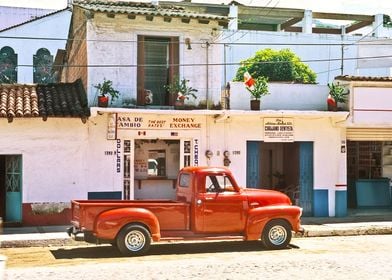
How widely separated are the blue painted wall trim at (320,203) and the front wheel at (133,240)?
8.21m

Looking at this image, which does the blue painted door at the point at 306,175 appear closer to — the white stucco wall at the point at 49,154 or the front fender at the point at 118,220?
the white stucco wall at the point at 49,154

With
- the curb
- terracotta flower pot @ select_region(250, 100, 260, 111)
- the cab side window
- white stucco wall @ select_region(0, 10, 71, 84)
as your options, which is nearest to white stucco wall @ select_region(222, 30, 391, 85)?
white stucco wall @ select_region(0, 10, 71, 84)

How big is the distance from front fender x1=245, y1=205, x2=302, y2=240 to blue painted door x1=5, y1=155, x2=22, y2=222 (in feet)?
22.2

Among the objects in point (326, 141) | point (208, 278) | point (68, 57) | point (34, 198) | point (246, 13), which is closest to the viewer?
point (208, 278)

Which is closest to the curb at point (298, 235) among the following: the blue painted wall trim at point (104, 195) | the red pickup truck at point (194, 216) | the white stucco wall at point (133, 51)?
the red pickup truck at point (194, 216)

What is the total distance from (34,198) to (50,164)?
3.31 ft

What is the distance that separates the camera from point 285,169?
850 inches

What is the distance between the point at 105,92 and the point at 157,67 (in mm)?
2018

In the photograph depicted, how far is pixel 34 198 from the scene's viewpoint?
56.8 feet

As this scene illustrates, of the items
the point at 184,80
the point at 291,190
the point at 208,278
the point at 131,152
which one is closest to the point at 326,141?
the point at 291,190

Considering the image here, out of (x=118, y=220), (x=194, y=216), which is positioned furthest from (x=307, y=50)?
(x=118, y=220)

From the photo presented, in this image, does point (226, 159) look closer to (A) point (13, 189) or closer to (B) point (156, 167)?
(B) point (156, 167)

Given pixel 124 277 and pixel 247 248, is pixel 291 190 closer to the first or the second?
pixel 247 248

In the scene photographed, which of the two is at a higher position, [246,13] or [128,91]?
[246,13]
